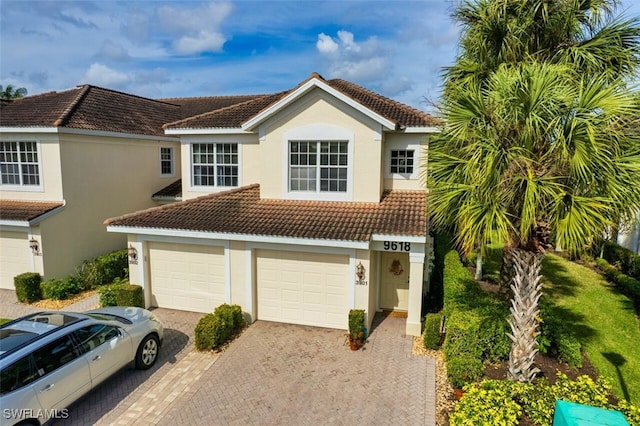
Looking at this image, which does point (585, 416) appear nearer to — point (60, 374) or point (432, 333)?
point (432, 333)

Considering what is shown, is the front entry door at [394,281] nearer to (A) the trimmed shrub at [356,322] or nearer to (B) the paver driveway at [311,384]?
(B) the paver driveway at [311,384]

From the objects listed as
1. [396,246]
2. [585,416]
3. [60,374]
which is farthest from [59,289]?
[585,416]

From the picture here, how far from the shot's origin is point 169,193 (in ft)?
67.5

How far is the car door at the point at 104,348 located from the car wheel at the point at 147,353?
34 centimetres

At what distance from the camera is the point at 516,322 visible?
856cm

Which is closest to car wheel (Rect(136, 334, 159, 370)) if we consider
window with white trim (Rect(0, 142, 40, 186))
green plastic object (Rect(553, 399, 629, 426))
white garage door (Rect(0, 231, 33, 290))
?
white garage door (Rect(0, 231, 33, 290))

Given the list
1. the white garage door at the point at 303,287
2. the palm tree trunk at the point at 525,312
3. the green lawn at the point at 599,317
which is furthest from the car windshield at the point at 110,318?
the green lawn at the point at 599,317

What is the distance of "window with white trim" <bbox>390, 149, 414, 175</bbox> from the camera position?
46.2 ft

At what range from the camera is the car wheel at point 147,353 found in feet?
32.3

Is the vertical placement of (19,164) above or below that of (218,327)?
above

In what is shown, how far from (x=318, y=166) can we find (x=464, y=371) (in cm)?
801

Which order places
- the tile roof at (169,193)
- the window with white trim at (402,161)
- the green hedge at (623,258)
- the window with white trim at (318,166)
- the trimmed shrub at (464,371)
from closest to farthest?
1. the trimmed shrub at (464,371)
2. the window with white trim at (318,166)
3. the window with white trim at (402,161)
4. the green hedge at (623,258)
5. the tile roof at (169,193)

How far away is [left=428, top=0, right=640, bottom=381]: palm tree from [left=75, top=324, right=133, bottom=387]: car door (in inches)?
319

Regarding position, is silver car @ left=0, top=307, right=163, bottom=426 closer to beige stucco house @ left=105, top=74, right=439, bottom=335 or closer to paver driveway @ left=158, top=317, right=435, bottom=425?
paver driveway @ left=158, top=317, right=435, bottom=425
